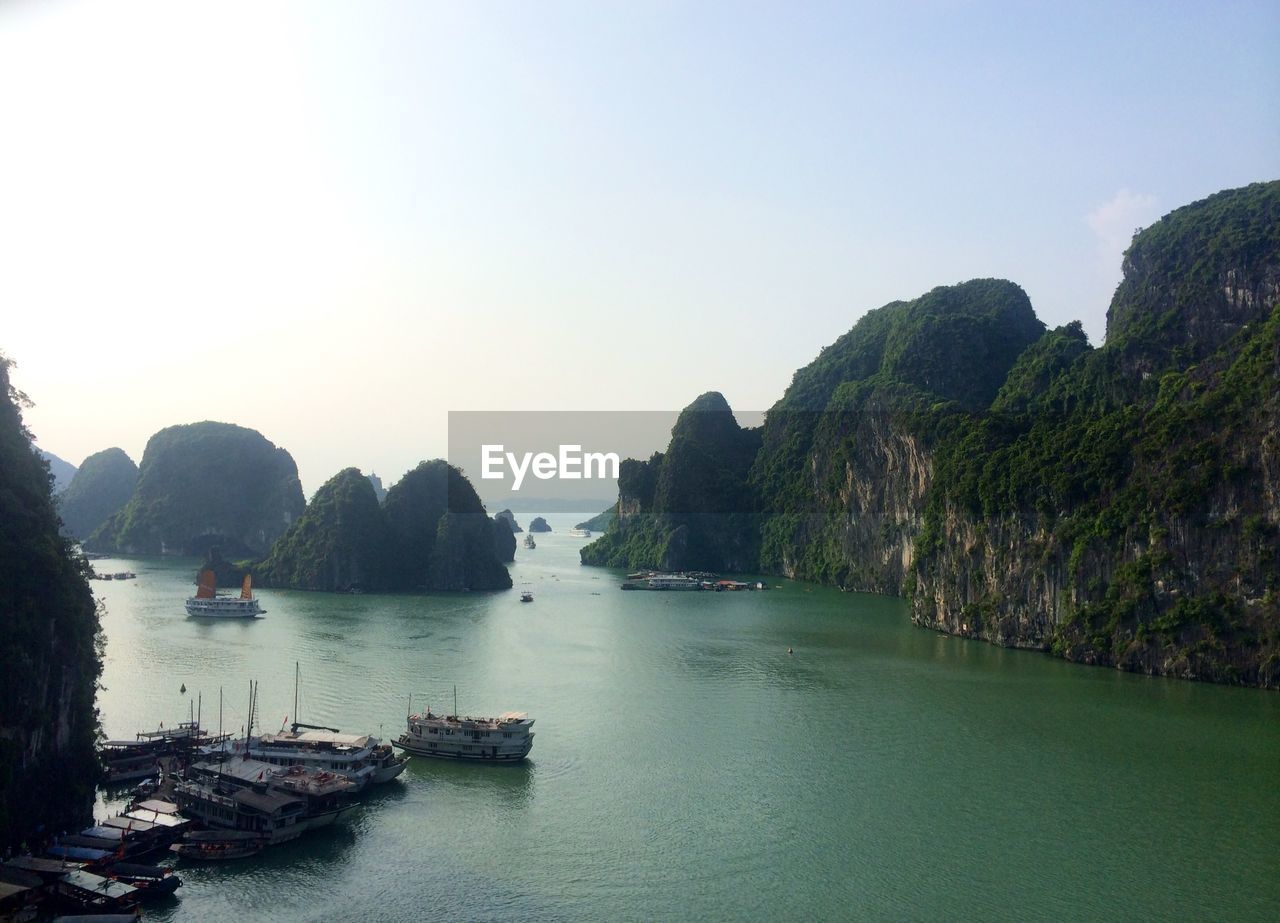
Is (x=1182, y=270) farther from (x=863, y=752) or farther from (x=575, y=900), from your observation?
→ (x=575, y=900)

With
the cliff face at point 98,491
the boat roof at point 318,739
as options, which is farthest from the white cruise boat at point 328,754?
the cliff face at point 98,491

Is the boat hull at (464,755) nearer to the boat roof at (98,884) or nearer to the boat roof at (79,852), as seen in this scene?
the boat roof at (79,852)

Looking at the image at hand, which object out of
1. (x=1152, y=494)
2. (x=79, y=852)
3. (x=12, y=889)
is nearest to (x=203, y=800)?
A: (x=79, y=852)

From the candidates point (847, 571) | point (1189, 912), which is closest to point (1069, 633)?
point (1189, 912)

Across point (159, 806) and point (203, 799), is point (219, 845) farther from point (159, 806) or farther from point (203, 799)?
point (159, 806)

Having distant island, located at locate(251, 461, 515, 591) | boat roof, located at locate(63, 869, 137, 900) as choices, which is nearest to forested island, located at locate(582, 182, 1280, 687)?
distant island, located at locate(251, 461, 515, 591)

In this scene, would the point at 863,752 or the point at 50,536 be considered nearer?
the point at 50,536

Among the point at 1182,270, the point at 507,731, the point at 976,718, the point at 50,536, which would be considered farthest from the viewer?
the point at 1182,270
